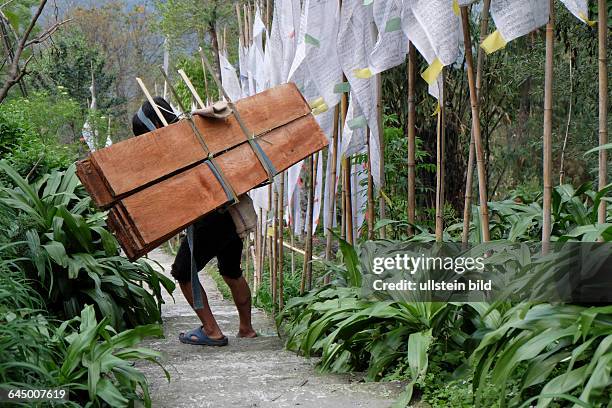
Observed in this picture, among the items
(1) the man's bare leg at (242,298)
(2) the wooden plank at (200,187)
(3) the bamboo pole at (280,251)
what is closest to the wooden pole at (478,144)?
(2) the wooden plank at (200,187)

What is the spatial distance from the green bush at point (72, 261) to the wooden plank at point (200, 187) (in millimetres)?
710

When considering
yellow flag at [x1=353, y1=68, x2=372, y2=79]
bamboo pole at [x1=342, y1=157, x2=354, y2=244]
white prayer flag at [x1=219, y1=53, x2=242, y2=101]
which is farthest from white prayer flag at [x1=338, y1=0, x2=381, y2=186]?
white prayer flag at [x1=219, y1=53, x2=242, y2=101]

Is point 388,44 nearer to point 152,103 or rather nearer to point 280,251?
point 152,103

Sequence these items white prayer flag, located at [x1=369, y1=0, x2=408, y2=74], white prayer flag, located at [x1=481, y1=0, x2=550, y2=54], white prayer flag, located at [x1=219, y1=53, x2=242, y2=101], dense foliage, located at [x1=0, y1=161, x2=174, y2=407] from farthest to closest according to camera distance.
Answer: white prayer flag, located at [x1=219, y1=53, x2=242, y2=101], white prayer flag, located at [x1=369, y1=0, x2=408, y2=74], white prayer flag, located at [x1=481, y1=0, x2=550, y2=54], dense foliage, located at [x1=0, y1=161, x2=174, y2=407]

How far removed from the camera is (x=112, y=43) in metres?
28.9

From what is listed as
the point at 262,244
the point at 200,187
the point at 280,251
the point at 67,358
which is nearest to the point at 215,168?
the point at 200,187

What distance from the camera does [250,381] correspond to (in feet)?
12.9

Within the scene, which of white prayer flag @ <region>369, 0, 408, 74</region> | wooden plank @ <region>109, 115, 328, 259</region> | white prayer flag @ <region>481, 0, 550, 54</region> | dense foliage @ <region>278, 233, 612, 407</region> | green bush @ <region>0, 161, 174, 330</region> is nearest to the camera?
dense foliage @ <region>278, 233, 612, 407</region>

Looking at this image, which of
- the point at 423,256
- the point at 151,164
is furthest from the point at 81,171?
the point at 423,256

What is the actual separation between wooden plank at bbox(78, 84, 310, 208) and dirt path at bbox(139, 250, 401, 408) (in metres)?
0.94

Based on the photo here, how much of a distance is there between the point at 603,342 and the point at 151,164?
2356 mm

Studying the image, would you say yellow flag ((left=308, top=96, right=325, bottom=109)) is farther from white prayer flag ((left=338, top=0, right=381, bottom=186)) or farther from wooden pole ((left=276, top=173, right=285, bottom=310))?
wooden pole ((left=276, top=173, right=285, bottom=310))

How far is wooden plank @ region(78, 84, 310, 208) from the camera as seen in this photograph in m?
3.95

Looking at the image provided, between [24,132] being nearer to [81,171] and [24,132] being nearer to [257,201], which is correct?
[257,201]
